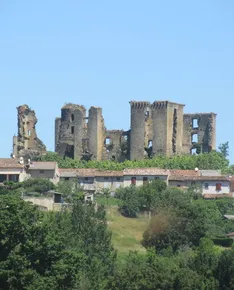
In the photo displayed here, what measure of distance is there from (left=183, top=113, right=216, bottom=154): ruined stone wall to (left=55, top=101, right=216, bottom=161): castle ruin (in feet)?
0.49

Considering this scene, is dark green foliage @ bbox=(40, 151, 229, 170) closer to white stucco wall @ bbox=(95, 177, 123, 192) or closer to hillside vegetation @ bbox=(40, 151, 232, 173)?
hillside vegetation @ bbox=(40, 151, 232, 173)

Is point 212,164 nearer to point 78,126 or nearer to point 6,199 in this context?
point 78,126

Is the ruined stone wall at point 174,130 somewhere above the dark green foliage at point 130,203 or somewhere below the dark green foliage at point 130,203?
above

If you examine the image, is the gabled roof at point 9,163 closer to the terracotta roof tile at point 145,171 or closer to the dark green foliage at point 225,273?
the terracotta roof tile at point 145,171

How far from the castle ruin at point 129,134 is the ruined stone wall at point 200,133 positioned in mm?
148

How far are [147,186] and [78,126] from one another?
15548 mm

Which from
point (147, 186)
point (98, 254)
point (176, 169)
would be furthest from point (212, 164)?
point (98, 254)

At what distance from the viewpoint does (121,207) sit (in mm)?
99625

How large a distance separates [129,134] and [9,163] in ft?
43.7

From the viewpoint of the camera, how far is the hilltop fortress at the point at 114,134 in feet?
380

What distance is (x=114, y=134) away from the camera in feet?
386

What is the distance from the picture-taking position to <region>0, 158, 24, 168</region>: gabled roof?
10581 cm

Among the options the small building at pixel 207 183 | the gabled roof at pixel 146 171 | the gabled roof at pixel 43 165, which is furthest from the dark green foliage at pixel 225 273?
the gabled roof at pixel 43 165

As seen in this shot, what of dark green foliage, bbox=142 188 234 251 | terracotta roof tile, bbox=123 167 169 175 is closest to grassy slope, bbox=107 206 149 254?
dark green foliage, bbox=142 188 234 251
